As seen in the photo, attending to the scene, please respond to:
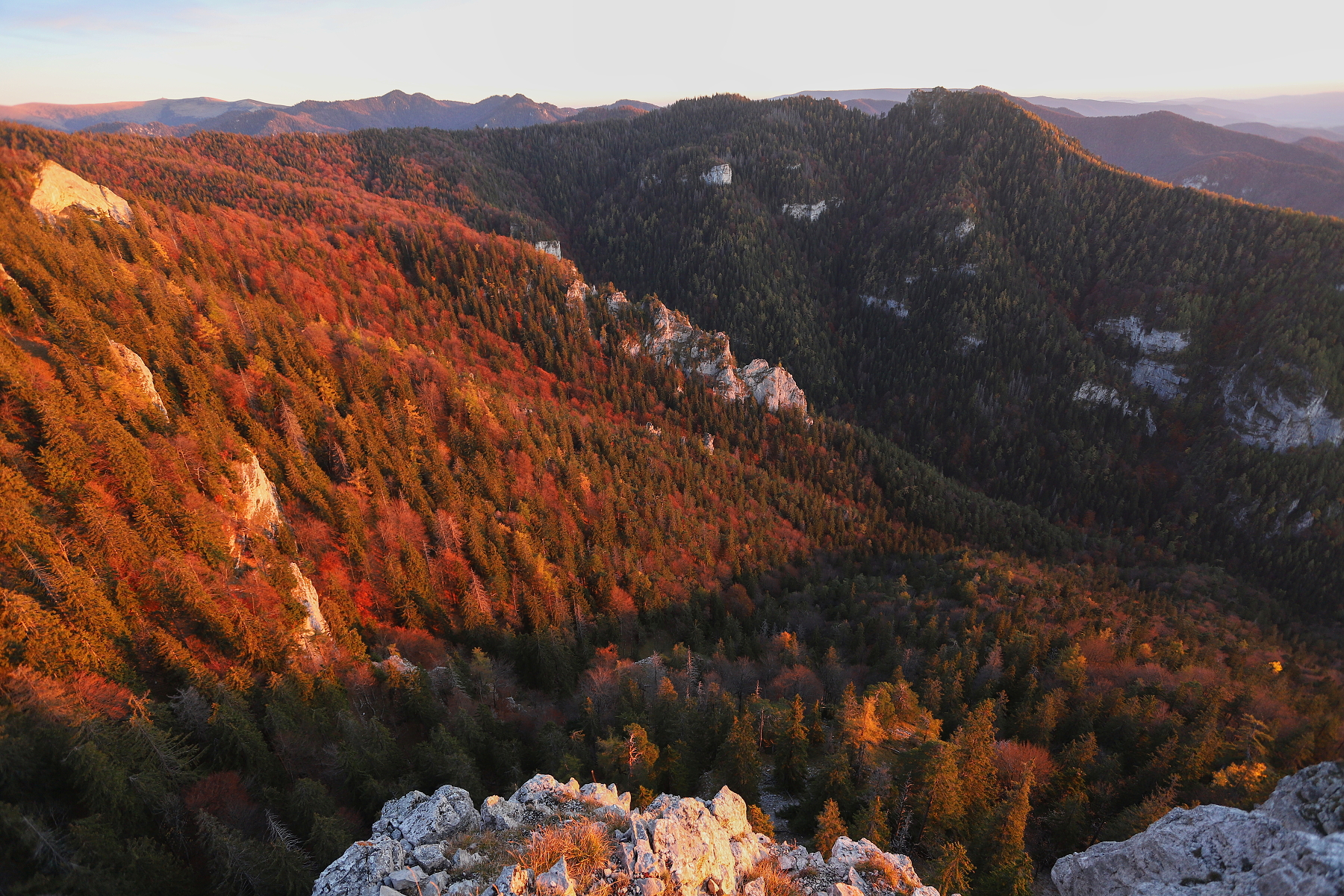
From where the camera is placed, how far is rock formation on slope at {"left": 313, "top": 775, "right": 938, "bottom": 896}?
23.0 meters

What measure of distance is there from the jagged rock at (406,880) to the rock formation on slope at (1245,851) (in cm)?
3544

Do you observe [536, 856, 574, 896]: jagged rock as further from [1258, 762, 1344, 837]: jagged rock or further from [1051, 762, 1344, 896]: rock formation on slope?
[1258, 762, 1344, 837]: jagged rock

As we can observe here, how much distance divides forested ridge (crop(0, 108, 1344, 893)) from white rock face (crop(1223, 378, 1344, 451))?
75175 mm

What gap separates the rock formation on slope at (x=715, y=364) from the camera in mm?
175500

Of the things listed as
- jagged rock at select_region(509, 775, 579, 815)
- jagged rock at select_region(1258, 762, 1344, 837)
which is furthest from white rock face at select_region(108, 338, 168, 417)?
jagged rock at select_region(1258, 762, 1344, 837)

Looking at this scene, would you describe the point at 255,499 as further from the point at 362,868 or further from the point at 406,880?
the point at 406,880

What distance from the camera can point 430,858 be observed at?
2514 centimetres

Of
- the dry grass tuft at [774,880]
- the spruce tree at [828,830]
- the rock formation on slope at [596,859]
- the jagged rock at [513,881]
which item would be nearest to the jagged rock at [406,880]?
the rock formation on slope at [596,859]

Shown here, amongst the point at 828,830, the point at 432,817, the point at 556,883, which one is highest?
the point at 556,883

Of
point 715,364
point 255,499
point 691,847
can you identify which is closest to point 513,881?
point 691,847

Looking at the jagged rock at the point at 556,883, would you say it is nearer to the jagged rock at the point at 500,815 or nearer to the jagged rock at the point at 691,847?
the jagged rock at the point at 691,847

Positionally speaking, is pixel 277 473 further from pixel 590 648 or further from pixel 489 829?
pixel 489 829

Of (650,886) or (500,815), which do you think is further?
(500,815)

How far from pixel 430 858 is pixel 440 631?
4650cm
